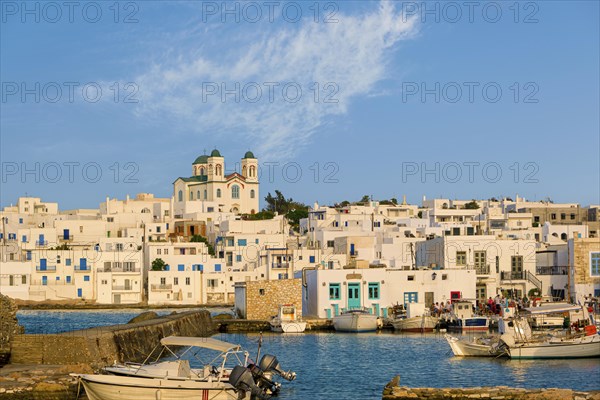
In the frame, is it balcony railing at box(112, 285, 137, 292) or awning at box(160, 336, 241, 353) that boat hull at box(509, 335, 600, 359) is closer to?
awning at box(160, 336, 241, 353)

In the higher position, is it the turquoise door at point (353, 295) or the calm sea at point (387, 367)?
the turquoise door at point (353, 295)

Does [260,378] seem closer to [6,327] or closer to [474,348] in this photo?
[6,327]

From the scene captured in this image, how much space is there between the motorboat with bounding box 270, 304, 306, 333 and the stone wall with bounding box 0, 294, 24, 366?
2187 centimetres

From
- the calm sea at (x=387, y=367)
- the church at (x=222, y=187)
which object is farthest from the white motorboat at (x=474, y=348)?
the church at (x=222, y=187)

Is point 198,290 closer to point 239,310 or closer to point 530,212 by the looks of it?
point 239,310

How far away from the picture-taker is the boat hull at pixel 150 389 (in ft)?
83.6

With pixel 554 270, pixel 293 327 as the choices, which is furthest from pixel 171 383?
pixel 554 270

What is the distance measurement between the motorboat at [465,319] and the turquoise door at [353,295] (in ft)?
18.0

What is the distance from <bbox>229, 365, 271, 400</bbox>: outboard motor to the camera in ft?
84.5

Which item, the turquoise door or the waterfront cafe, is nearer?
the waterfront cafe

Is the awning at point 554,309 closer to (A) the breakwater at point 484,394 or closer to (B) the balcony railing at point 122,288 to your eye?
(A) the breakwater at point 484,394

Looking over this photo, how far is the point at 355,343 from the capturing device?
4812 cm

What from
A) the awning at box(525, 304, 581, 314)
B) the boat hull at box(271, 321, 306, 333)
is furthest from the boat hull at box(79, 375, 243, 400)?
the boat hull at box(271, 321, 306, 333)

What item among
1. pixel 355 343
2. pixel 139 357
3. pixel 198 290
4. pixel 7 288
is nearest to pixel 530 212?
pixel 198 290
